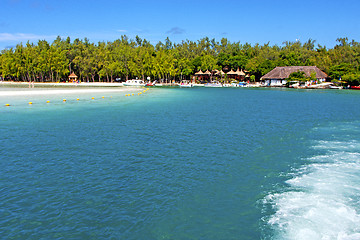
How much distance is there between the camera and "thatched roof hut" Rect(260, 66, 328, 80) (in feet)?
390

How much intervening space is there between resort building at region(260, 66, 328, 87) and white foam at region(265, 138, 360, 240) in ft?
366

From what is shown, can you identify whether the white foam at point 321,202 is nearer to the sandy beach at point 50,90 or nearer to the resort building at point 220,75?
the sandy beach at point 50,90

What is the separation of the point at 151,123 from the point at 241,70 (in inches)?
4728

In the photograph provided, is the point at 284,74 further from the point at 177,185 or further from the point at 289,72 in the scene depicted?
the point at 177,185

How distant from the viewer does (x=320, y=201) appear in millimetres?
11398

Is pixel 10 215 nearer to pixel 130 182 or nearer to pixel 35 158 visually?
pixel 130 182

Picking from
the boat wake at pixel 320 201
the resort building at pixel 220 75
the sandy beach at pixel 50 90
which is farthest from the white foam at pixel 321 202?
the resort building at pixel 220 75

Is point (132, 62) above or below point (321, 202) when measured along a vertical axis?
above

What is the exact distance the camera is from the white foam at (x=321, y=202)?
9250 mm

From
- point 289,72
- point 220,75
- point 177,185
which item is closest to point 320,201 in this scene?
point 177,185

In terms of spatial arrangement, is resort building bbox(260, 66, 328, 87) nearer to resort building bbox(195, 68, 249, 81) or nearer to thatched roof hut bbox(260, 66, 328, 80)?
thatched roof hut bbox(260, 66, 328, 80)

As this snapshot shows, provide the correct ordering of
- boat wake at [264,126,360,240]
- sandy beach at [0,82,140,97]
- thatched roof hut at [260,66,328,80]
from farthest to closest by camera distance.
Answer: thatched roof hut at [260,66,328,80], sandy beach at [0,82,140,97], boat wake at [264,126,360,240]

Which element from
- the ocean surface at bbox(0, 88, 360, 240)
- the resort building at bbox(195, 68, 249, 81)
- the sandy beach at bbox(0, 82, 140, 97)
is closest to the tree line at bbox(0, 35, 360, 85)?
the resort building at bbox(195, 68, 249, 81)

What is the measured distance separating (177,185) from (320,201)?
5660mm
